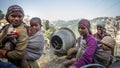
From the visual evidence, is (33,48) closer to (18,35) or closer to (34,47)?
(34,47)

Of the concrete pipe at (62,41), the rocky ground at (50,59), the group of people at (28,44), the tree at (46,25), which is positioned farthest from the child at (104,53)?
the tree at (46,25)

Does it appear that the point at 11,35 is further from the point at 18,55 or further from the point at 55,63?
the point at 55,63

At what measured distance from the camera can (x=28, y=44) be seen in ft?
8.55

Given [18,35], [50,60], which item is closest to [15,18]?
[18,35]

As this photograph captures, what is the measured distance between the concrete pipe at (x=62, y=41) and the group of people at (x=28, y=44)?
5866 millimetres

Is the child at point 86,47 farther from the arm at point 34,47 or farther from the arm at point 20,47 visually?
the arm at point 20,47

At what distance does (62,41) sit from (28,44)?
6.61 meters

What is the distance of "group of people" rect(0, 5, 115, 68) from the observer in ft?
7.73

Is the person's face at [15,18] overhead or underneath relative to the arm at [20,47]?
overhead

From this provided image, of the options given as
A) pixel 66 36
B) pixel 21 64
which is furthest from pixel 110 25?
pixel 21 64

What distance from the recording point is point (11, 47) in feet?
7.80

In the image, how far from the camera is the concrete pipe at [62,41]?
9071 millimetres

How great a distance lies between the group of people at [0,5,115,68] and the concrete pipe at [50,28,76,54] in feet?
19.2

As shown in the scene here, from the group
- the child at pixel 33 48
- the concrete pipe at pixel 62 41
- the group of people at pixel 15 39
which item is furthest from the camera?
the concrete pipe at pixel 62 41
